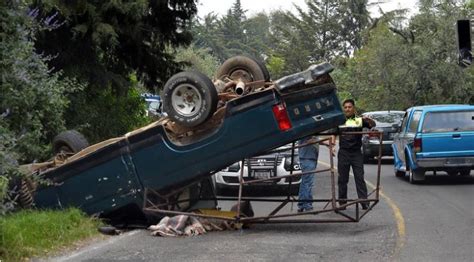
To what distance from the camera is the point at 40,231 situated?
939 cm

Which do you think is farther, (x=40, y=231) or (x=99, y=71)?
(x=99, y=71)

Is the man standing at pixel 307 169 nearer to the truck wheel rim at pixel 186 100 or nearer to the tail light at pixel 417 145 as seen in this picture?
the truck wheel rim at pixel 186 100

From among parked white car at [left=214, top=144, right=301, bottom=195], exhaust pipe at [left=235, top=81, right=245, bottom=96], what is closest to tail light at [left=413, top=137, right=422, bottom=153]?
parked white car at [left=214, top=144, right=301, bottom=195]

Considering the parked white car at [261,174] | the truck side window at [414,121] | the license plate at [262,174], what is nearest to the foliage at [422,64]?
the truck side window at [414,121]

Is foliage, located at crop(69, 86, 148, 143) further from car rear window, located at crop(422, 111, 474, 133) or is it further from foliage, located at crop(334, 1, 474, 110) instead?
foliage, located at crop(334, 1, 474, 110)

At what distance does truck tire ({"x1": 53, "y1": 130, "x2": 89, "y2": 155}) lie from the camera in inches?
454

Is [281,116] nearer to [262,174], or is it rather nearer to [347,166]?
[347,166]

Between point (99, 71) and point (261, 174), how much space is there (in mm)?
3880

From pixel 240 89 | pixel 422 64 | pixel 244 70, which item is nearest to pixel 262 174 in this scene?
pixel 244 70

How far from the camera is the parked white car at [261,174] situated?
1498cm

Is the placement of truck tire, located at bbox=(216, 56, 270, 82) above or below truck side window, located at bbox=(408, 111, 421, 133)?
above

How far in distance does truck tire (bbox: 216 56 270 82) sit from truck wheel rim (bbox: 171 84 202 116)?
1.42 meters

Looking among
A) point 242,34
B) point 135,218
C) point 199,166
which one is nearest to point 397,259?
point 199,166

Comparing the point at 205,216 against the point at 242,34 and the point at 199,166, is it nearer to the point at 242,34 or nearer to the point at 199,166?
the point at 199,166
